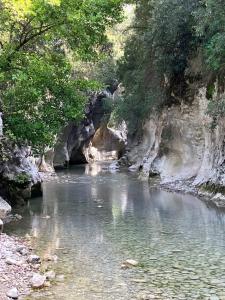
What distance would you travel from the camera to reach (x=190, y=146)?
26531 mm

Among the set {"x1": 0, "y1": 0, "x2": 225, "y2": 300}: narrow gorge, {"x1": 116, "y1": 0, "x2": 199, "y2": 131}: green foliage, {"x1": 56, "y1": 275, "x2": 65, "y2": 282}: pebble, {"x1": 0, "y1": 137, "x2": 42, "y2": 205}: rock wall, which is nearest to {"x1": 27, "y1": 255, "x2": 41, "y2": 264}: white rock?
{"x1": 0, "y1": 0, "x2": 225, "y2": 300}: narrow gorge

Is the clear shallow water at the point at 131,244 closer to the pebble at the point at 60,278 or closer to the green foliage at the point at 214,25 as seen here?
the pebble at the point at 60,278

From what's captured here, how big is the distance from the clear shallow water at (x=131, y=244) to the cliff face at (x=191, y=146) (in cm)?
220

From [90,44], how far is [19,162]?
639 centimetres

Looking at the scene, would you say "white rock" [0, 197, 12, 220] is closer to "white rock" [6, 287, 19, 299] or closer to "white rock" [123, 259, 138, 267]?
"white rock" [123, 259, 138, 267]

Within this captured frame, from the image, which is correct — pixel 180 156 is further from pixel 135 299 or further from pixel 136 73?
pixel 135 299

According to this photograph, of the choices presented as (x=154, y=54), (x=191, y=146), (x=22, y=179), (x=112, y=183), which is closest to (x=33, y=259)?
(x=22, y=179)

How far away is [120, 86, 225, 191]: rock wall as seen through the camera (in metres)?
21.1

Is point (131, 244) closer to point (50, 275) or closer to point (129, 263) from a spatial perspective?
point (129, 263)

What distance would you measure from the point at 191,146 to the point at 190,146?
0.57 feet

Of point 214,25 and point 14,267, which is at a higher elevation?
point 214,25

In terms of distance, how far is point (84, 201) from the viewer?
20219 millimetres

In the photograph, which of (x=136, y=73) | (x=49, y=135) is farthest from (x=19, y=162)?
(x=136, y=73)

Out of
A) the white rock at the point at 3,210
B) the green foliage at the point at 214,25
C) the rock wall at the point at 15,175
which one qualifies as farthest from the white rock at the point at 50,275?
the green foliage at the point at 214,25
